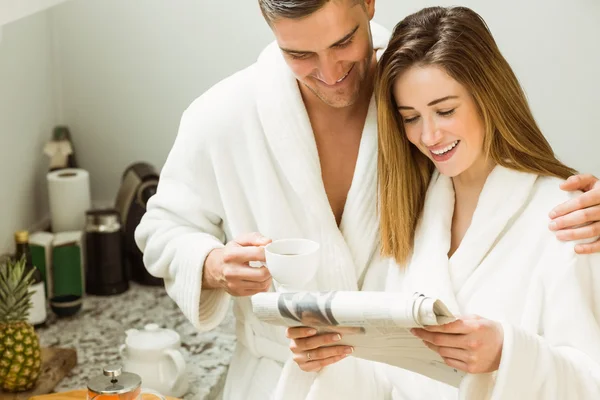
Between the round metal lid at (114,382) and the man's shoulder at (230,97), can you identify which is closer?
the round metal lid at (114,382)

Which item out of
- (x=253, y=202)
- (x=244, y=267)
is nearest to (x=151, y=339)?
(x=253, y=202)

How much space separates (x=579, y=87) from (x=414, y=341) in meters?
1.40

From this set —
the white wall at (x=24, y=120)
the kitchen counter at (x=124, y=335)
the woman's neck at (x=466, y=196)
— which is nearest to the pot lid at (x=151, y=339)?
the kitchen counter at (x=124, y=335)

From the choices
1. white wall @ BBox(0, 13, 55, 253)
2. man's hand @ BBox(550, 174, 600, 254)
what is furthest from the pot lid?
man's hand @ BBox(550, 174, 600, 254)

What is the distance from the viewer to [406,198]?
6.24 feet

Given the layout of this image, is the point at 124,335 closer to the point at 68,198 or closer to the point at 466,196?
the point at 68,198

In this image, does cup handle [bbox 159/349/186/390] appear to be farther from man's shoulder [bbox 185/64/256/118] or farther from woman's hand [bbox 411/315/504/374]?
woman's hand [bbox 411/315/504/374]

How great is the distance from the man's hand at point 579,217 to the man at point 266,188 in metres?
0.42

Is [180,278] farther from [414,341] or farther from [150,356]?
[414,341]

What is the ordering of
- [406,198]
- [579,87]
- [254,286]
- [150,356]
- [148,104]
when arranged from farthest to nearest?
[148,104] < [579,87] < [150,356] < [406,198] < [254,286]

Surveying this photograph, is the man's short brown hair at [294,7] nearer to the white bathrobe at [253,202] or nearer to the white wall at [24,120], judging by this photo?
the white bathrobe at [253,202]

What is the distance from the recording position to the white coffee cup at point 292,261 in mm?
1475

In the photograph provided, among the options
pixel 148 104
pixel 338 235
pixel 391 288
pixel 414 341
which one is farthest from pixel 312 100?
pixel 148 104

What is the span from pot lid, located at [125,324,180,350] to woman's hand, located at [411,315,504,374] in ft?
2.84
